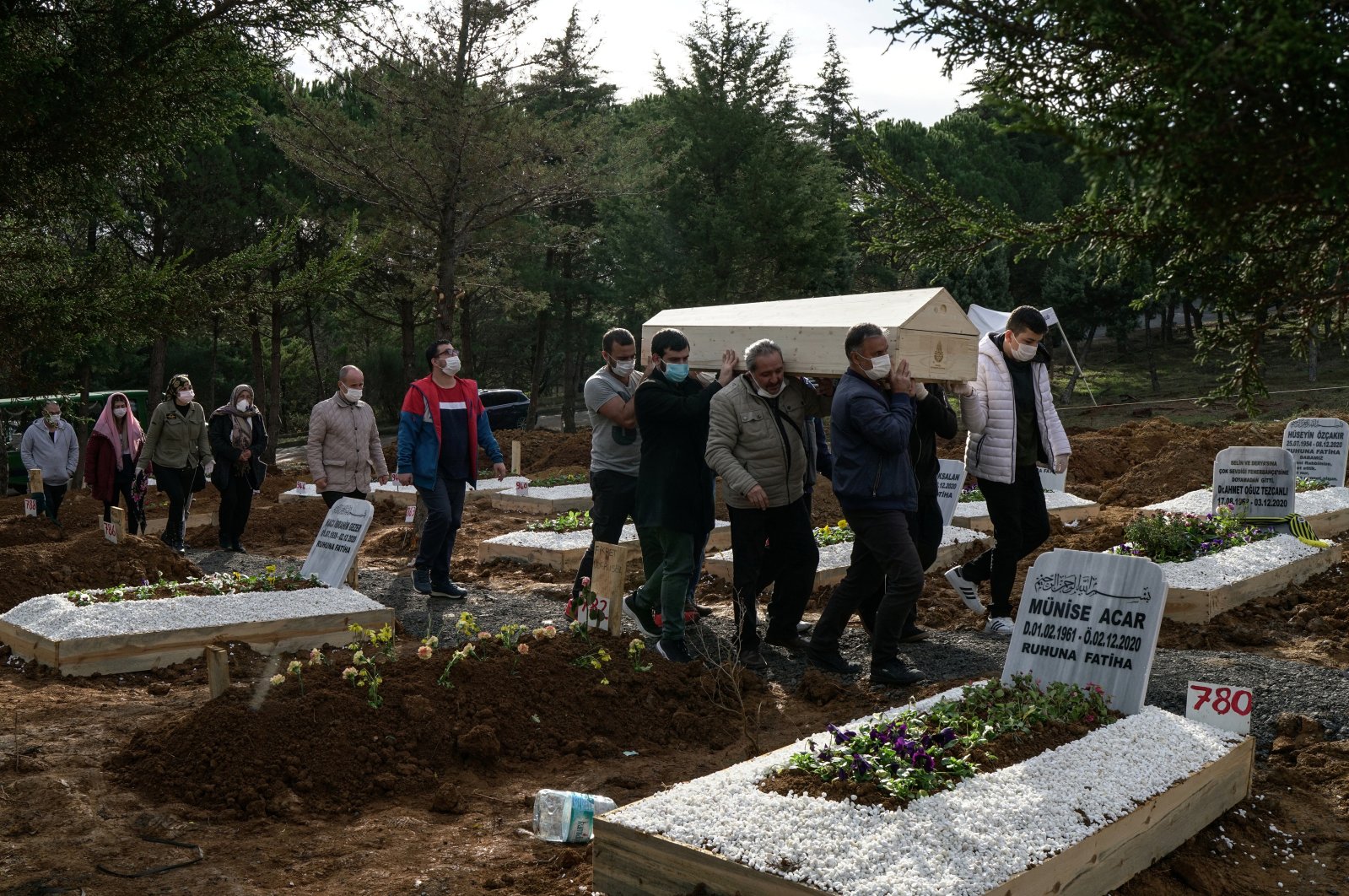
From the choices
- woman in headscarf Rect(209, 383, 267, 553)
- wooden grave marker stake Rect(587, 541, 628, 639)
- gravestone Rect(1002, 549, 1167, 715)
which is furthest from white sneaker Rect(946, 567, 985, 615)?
woman in headscarf Rect(209, 383, 267, 553)

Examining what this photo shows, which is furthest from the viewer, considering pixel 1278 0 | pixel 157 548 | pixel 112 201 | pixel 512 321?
pixel 512 321

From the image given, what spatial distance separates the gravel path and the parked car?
22149 mm

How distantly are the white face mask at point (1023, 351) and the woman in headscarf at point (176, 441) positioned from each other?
8049 mm

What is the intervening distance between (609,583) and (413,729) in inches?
59.6

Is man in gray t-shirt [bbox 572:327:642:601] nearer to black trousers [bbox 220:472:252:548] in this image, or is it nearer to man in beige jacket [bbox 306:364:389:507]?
→ man in beige jacket [bbox 306:364:389:507]

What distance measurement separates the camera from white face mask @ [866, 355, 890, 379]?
6.49 m

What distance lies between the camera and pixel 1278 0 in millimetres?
2824

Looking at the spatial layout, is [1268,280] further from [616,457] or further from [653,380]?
[616,457]

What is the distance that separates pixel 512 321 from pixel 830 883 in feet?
117

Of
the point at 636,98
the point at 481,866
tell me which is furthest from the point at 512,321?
the point at 481,866

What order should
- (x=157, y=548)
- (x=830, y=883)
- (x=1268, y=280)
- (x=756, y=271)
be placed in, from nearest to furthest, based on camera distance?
(x=830, y=883)
(x=1268, y=280)
(x=157, y=548)
(x=756, y=271)

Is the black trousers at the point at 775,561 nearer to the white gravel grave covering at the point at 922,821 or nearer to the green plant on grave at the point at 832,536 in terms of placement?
the white gravel grave covering at the point at 922,821

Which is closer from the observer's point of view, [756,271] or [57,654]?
[57,654]

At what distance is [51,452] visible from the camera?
48.1 feet
